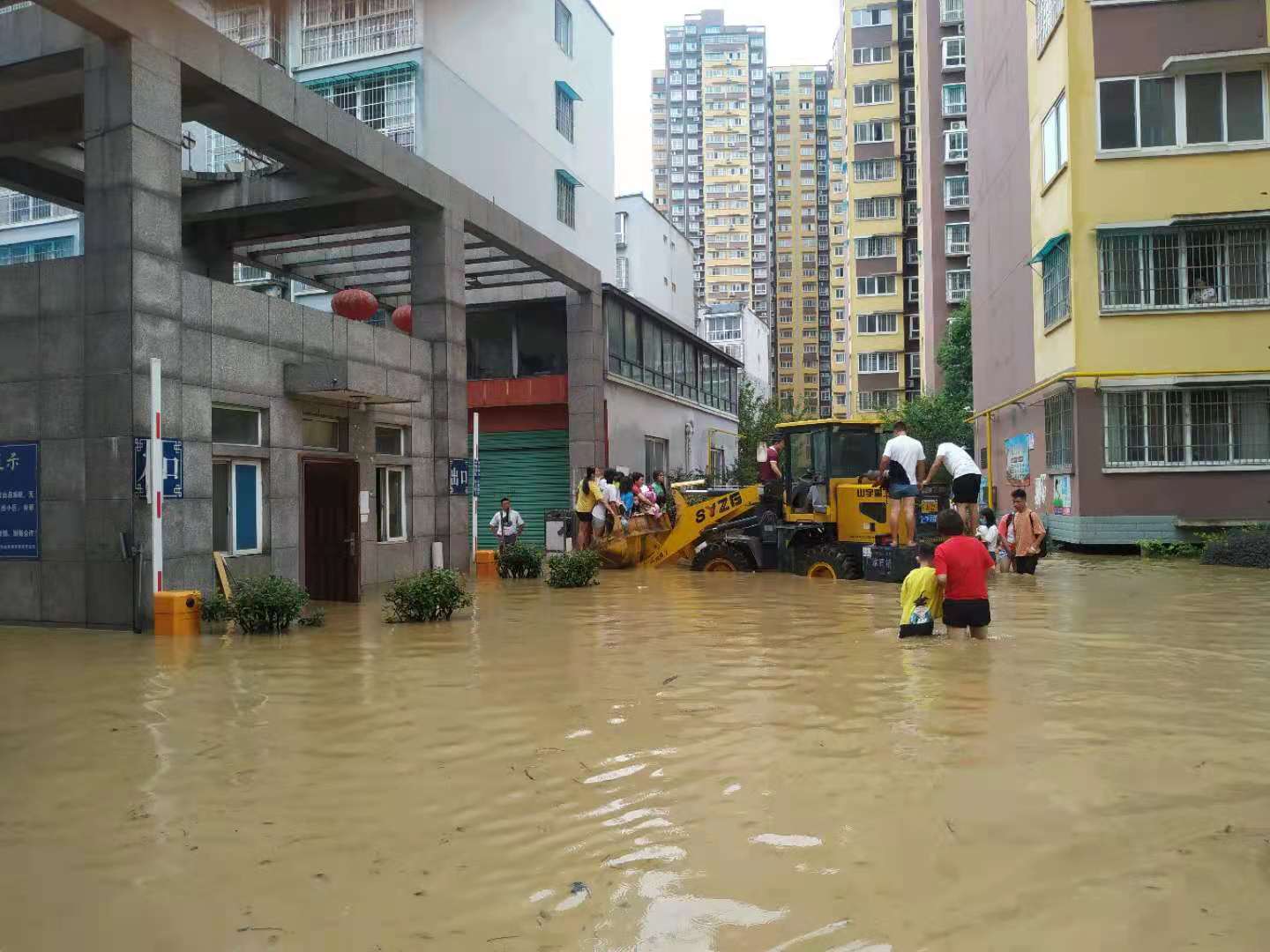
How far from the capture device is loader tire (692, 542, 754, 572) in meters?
19.0

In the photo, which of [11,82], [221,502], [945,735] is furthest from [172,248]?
[945,735]

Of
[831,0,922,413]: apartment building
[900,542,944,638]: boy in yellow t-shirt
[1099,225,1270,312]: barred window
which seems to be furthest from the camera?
[831,0,922,413]: apartment building

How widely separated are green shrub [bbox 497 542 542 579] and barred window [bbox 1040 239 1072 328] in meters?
11.7

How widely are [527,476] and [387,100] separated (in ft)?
32.7

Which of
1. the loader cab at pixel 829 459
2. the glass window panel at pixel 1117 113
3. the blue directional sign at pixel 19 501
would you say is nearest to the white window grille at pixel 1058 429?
the glass window panel at pixel 1117 113

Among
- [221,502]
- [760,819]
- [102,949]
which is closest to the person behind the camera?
[102,949]

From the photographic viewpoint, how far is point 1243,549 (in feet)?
59.5

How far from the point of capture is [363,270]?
2427 cm

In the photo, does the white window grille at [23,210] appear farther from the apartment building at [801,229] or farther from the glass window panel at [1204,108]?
the apartment building at [801,229]

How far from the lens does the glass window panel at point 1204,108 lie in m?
20.6

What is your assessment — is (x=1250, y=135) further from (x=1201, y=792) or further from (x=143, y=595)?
(x=143, y=595)

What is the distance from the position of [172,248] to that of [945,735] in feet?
33.6

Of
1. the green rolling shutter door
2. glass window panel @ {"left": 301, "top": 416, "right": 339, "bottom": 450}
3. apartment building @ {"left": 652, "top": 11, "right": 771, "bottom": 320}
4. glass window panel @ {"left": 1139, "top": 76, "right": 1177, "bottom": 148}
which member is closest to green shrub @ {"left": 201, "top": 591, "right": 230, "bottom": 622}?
glass window panel @ {"left": 301, "top": 416, "right": 339, "bottom": 450}

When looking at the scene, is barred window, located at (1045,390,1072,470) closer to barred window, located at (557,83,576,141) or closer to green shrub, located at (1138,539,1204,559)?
green shrub, located at (1138,539,1204,559)
